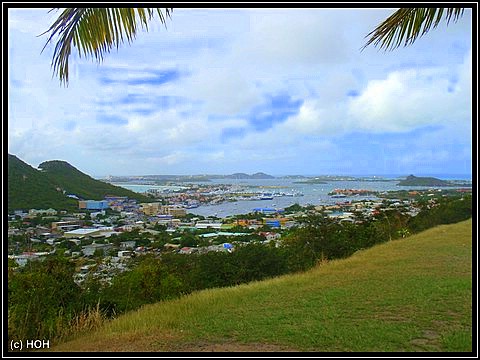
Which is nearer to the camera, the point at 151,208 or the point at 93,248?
the point at 93,248

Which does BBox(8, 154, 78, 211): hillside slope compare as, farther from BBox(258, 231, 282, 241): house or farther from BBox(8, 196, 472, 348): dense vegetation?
BBox(258, 231, 282, 241): house

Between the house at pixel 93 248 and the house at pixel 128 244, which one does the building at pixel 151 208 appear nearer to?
the house at pixel 128 244

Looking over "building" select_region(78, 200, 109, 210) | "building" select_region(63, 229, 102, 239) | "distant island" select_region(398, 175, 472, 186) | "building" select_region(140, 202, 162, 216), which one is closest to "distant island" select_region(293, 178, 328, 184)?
"distant island" select_region(398, 175, 472, 186)

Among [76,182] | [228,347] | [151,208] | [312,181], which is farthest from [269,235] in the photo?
[228,347]

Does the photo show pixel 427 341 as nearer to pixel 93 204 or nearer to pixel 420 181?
pixel 420 181
